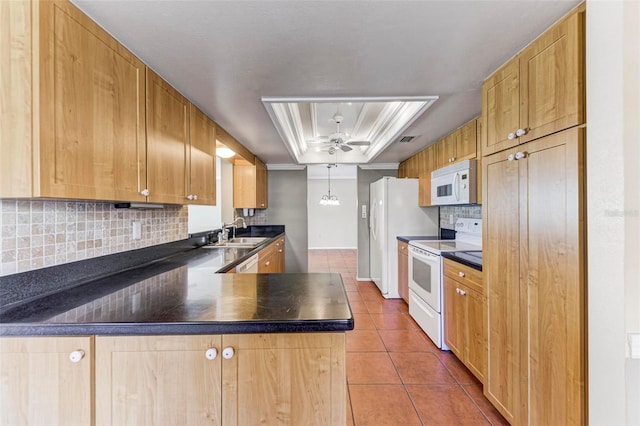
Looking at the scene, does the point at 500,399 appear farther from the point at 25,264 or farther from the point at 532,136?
the point at 25,264

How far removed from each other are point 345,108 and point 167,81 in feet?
5.55

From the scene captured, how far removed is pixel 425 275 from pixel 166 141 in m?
2.61

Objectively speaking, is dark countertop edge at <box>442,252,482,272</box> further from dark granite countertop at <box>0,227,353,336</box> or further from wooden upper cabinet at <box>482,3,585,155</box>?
dark granite countertop at <box>0,227,353,336</box>

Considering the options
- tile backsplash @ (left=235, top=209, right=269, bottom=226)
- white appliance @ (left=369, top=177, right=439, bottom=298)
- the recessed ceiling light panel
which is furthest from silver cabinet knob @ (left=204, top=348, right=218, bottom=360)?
tile backsplash @ (left=235, top=209, right=269, bottom=226)

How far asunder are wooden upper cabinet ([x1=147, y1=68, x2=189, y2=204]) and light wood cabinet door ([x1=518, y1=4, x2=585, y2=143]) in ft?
6.93

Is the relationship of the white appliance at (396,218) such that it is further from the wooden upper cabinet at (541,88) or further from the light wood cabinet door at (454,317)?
the wooden upper cabinet at (541,88)

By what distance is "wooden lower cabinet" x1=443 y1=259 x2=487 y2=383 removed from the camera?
1955 mm

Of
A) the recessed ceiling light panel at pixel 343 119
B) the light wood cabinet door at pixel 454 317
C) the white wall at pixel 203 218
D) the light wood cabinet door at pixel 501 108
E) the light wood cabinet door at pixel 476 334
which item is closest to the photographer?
the light wood cabinet door at pixel 501 108

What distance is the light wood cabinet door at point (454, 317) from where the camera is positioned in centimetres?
222

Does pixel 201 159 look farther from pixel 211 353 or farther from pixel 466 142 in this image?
pixel 466 142

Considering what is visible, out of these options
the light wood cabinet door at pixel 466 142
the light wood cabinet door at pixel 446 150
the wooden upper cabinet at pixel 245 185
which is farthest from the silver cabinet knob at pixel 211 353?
the wooden upper cabinet at pixel 245 185

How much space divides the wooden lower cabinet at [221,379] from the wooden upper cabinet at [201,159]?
131 cm
